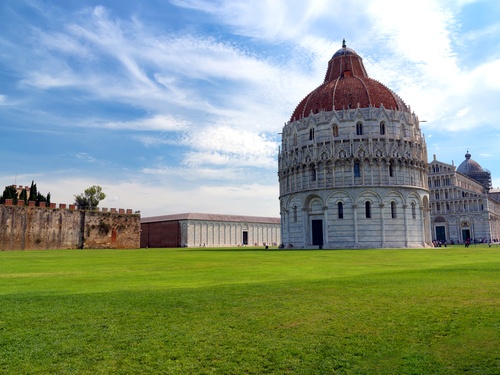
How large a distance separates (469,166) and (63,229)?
113 m

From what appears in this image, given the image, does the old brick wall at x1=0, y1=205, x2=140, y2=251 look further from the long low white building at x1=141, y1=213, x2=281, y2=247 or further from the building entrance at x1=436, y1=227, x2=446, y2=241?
the building entrance at x1=436, y1=227, x2=446, y2=241

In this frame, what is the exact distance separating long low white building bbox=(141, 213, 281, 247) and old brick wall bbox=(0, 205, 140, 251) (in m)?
13.9

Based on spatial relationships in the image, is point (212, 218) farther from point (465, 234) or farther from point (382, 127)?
point (465, 234)

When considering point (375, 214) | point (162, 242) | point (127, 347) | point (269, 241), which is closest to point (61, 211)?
point (162, 242)

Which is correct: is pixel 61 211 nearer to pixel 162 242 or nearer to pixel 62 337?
pixel 162 242

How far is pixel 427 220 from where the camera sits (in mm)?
50781

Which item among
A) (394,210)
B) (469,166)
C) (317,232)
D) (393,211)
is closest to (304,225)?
(317,232)

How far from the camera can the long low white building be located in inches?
3103

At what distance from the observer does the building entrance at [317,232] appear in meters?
48.0

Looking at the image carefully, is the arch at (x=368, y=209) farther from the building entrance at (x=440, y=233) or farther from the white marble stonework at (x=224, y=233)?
the building entrance at (x=440, y=233)

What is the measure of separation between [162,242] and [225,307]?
78.8 metres

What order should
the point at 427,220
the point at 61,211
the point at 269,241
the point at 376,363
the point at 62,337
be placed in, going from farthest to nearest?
the point at 269,241 < the point at 61,211 < the point at 427,220 < the point at 62,337 < the point at 376,363

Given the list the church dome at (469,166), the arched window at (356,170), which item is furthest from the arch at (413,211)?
the church dome at (469,166)

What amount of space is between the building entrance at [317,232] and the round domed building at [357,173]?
0.09 m
